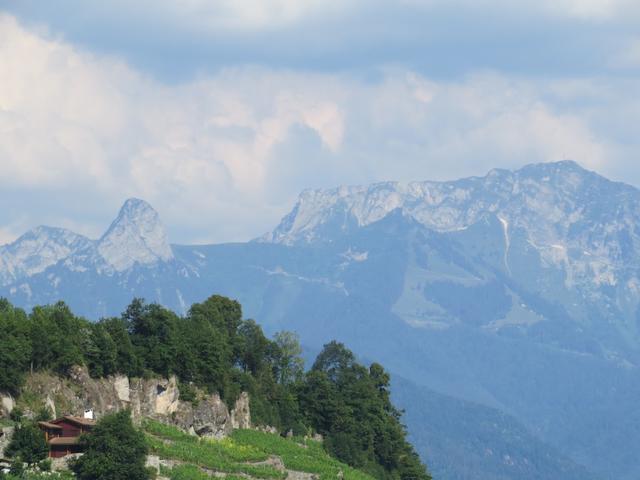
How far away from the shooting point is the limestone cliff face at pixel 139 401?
127188 millimetres

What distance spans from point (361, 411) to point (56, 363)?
55.8 metres

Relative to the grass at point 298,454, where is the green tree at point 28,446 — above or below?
below

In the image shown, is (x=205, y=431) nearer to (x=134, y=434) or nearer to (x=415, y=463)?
(x=134, y=434)

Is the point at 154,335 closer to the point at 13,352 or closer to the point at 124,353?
the point at 124,353

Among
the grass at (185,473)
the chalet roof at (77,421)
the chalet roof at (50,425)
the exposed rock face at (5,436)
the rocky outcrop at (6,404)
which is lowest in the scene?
the grass at (185,473)

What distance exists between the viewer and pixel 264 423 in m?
162

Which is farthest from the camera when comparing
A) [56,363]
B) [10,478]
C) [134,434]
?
[56,363]

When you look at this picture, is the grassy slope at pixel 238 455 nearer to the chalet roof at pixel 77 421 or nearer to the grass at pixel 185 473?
the grass at pixel 185 473

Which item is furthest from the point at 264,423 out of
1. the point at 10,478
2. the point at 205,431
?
the point at 10,478

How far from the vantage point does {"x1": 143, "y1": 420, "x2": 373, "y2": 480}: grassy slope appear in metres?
125

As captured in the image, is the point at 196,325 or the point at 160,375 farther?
the point at 196,325

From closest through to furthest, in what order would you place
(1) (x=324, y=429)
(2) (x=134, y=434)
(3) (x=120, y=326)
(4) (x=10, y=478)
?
(4) (x=10, y=478), (2) (x=134, y=434), (3) (x=120, y=326), (1) (x=324, y=429)

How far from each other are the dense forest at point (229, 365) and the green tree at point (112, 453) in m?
10.2

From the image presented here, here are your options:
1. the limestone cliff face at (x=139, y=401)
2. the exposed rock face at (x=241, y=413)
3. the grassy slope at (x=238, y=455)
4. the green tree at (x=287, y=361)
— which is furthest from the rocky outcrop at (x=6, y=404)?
the green tree at (x=287, y=361)
